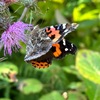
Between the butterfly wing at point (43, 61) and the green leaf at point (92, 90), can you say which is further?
the green leaf at point (92, 90)

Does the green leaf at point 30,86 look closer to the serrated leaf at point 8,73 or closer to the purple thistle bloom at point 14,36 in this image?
the serrated leaf at point 8,73

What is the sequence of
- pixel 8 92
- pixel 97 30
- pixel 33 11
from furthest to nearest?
pixel 97 30 → pixel 8 92 → pixel 33 11

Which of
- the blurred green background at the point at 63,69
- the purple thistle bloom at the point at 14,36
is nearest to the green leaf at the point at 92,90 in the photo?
the blurred green background at the point at 63,69

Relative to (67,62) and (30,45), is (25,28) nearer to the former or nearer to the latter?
(30,45)

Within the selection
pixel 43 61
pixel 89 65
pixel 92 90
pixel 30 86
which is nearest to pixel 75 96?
pixel 92 90

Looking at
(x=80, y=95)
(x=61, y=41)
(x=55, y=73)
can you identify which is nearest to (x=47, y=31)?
(x=61, y=41)

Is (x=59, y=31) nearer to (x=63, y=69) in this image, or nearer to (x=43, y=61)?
(x=43, y=61)
